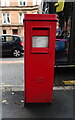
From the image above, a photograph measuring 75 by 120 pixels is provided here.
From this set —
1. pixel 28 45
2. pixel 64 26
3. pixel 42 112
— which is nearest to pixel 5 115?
pixel 42 112

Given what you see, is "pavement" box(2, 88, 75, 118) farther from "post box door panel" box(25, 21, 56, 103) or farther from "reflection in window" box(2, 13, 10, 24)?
"reflection in window" box(2, 13, 10, 24)

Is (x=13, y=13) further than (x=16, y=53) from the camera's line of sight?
Yes

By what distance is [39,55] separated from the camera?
311 centimetres

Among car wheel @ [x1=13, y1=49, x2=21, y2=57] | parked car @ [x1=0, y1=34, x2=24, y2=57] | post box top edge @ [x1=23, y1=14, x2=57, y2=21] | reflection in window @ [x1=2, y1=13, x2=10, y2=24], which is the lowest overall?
car wheel @ [x1=13, y1=49, x2=21, y2=57]

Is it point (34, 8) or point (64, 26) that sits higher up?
point (34, 8)

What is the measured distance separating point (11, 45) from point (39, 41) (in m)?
6.82

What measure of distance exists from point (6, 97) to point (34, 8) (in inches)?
1102

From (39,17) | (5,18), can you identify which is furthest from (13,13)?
(39,17)

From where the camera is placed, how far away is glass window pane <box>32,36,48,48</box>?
3.04m

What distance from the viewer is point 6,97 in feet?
12.4

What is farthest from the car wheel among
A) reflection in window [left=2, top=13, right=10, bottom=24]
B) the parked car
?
reflection in window [left=2, top=13, right=10, bottom=24]

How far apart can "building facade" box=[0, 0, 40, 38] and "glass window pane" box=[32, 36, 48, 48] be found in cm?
2841

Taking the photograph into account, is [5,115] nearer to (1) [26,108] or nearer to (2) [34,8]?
(1) [26,108]

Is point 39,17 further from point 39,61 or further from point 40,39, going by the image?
point 39,61
